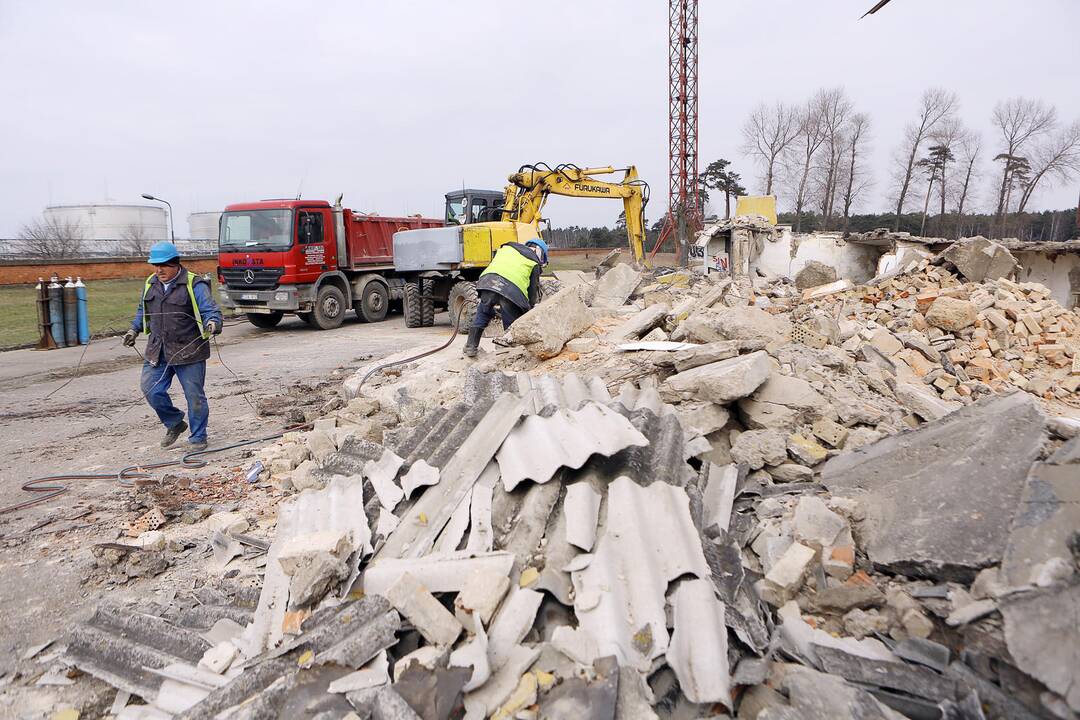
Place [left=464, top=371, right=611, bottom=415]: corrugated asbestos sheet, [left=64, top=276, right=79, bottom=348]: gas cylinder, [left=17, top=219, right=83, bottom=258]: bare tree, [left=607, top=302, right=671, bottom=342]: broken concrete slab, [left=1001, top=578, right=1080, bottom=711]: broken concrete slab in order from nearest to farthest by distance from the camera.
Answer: [left=1001, top=578, right=1080, bottom=711]: broken concrete slab < [left=464, top=371, right=611, bottom=415]: corrugated asbestos sheet < [left=607, top=302, right=671, bottom=342]: broken concrete slab < [left=64, top=276, right=79, bottom=348]: gas cylinder < [left=17, top=219, right=83, bottom=258]: bare tree

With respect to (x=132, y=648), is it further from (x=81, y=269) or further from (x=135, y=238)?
(x=135, y=238)

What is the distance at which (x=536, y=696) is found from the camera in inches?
81.0

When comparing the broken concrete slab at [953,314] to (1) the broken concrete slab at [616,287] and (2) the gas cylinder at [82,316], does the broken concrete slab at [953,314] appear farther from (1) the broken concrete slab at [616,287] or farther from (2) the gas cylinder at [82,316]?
(2) the gas cylinder at [82,316]

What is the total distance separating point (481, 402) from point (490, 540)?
4.92 ft

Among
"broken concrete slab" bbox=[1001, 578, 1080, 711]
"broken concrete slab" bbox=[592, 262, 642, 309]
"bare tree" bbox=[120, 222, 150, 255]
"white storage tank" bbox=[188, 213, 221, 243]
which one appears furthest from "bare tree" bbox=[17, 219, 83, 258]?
"broken concrete slab" bbox=[1001, 578, 1080, 711]

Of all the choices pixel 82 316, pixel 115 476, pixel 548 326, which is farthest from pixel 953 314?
pixel 82 316

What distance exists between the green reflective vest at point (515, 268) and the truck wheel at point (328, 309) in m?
8.02

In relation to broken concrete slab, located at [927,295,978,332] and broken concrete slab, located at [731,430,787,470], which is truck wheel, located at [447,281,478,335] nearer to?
broken concrete slab, located at [927,295,978,332]

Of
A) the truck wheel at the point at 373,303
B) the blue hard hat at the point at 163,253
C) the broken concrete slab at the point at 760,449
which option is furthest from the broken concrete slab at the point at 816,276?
the blue hard hat at the point at 163,253

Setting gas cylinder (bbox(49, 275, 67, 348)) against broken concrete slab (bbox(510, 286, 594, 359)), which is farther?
gas cylinder (bbox(49, 275, 67, 348))

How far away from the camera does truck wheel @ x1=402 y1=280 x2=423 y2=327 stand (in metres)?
13.4

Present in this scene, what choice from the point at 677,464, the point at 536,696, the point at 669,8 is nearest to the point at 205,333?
the point at 677,464

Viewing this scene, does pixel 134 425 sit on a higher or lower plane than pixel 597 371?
lower

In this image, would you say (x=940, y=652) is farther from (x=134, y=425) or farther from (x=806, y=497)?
(x=134, y=425)
